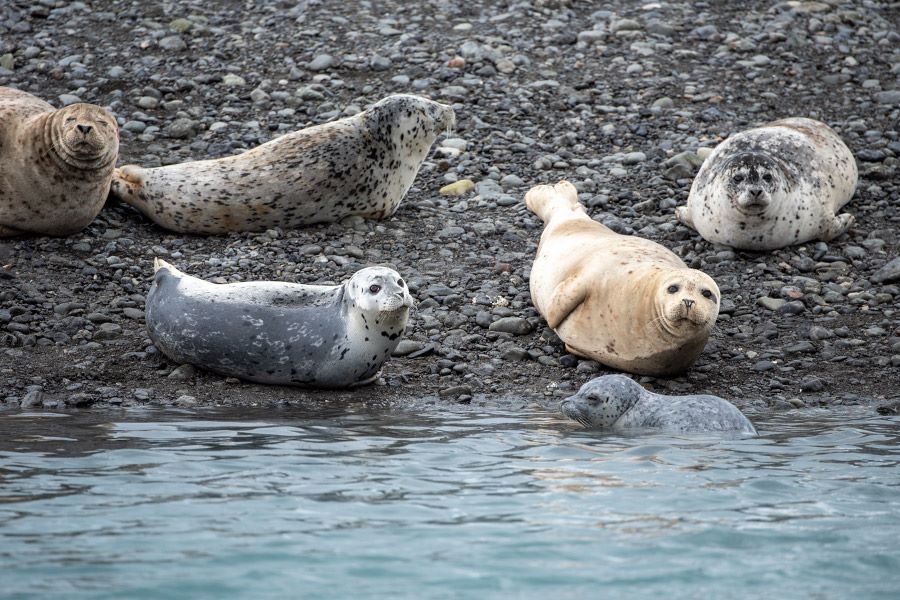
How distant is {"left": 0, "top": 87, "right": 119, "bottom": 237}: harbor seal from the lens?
771 centimetres

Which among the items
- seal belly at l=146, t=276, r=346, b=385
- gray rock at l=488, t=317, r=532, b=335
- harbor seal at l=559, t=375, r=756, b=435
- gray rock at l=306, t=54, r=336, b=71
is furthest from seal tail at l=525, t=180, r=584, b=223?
gray rock at l=306, t=54, r=336, b=71

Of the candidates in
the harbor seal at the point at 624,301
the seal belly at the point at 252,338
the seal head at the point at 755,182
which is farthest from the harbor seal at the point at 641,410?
the seal head at the point at 755,182

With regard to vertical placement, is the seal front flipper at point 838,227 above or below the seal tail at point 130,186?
below

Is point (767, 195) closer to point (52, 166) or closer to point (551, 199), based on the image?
point (551, 199)

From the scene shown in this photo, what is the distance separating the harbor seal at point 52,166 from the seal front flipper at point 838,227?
4.74 m

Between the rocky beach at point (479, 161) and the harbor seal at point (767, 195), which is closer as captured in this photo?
the rocky beach at point (479, 161)

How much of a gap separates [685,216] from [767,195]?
0.63 meters

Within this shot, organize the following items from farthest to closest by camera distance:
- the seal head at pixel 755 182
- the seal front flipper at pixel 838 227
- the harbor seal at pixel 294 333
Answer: the seal front flipper at pixel 838 227 < the seal head at pixel 755 182 < the harbor seal at pixel 294 333

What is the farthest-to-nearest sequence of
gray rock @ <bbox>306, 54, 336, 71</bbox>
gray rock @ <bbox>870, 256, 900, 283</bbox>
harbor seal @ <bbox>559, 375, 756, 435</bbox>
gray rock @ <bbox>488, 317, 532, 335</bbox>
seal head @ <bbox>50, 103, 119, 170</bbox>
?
1. gray rock @ <bbox>306, 54, 336, 71</bbox>
2. seal head @ <bbox>50, 103, 119, 170</bbox>
3. gray rock @ <bbox>870, 256, 900, 283</bbox>
4. gray rock @ <bbox>488, 317, 532, 335</bbox>
5. harbor seal @ <bbox>559, 375, 756, 435</bbox>

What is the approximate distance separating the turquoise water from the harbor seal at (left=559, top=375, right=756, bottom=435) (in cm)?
18

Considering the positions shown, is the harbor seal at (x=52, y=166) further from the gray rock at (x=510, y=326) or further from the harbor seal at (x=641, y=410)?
the harbor seal at (x=641, y=410)

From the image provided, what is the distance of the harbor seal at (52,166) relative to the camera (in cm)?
771

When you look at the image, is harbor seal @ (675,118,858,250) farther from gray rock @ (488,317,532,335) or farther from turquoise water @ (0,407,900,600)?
turquoise water @ (0,407,900,600)

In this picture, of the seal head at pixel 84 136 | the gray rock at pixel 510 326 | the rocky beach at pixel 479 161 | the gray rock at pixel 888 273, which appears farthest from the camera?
the seal head at pixel 84 136
